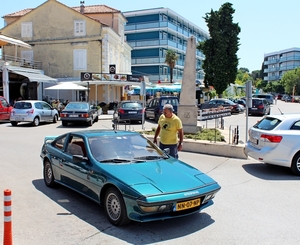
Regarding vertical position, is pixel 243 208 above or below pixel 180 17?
below

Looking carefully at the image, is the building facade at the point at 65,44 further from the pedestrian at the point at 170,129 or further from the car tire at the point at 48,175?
the car tire at the point at 48,175

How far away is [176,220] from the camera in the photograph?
523 centimetres

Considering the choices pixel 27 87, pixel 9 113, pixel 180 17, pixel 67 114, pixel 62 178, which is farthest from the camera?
pixel 180 17

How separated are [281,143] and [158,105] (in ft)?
52.0

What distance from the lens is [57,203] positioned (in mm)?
6023

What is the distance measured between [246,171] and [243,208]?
124 inches

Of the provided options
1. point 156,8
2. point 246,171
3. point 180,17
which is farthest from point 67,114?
point 180,17

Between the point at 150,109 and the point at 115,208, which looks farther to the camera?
the point at 150,109

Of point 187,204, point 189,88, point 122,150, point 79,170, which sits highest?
point 189,88

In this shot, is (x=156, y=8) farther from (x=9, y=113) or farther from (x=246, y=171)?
(x=246, y=171)

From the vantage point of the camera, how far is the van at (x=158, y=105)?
23109 millimetres

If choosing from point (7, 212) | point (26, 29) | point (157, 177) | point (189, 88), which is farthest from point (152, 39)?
point (7, 212)

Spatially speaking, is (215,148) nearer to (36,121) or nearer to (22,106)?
(36,121)

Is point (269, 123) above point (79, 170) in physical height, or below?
above
